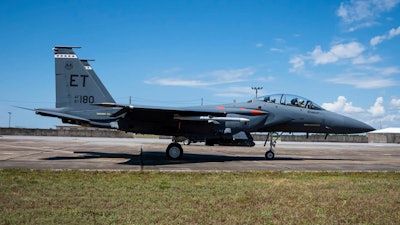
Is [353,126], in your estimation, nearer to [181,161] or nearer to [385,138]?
[181,161]

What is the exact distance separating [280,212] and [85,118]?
12.8m

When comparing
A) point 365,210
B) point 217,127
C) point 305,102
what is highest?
point 305,102

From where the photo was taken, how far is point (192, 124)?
16.5 metres

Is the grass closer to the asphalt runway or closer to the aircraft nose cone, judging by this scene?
the asphalt runway

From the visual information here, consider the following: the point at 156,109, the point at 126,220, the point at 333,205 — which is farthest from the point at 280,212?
the point at 156,109

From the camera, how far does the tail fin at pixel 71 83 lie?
16844mm

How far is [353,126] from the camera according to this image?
18156 mm

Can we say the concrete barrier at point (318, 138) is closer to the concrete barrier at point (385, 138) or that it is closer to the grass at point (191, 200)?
the concrete barrier at point (385, 138)

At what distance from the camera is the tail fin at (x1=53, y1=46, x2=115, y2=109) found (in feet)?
55.3

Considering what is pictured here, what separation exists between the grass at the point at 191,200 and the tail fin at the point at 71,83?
24.1ft

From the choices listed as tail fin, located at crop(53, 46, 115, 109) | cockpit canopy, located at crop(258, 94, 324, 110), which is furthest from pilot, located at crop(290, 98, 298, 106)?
tail fin, located at crop(53, 46, 115, 109)

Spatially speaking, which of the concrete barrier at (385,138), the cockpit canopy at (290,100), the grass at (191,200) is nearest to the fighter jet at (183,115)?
the cockpit canopy at (290,100)

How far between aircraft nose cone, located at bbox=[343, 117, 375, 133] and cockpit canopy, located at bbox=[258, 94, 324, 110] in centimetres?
164

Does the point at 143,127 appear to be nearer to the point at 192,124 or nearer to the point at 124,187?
the point at 192,124
